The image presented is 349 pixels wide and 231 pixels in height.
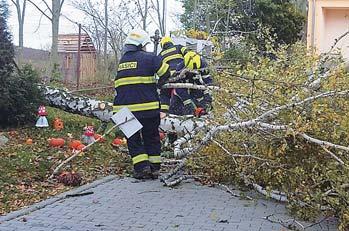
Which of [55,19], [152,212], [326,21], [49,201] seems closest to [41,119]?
[49,201]

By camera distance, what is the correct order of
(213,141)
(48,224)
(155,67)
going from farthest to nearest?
(155,67) < (213,141) < (48,224)

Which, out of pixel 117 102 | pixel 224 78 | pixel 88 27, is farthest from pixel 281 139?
pixel 88 27

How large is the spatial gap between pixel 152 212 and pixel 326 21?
48.1ft

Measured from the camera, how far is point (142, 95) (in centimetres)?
724

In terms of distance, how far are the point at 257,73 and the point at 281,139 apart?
1065mm

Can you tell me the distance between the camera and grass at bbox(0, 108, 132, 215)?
6.27 metres

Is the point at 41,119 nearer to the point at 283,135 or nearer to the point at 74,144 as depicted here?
the point at 74,144

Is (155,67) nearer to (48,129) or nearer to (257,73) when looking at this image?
(257,73)

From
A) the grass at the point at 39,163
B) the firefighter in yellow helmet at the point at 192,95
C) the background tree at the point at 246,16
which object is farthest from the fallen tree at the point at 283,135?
the background tree at the point at 246,16

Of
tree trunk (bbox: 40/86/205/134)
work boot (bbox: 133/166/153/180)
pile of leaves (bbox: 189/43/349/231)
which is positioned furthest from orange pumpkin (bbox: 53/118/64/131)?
pile of leaves (bbox: 189/43/349/231)

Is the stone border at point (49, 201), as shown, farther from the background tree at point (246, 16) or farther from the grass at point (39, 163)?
the background tree at point (246, 16)

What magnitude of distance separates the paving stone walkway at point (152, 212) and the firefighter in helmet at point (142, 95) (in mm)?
488

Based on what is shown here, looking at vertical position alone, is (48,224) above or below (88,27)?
below

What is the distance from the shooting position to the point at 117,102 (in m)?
7.38
